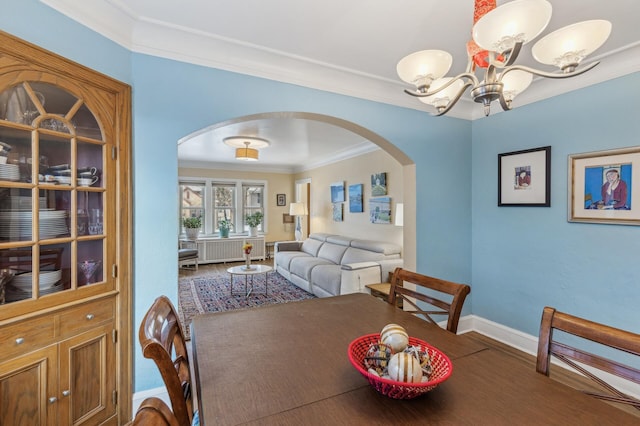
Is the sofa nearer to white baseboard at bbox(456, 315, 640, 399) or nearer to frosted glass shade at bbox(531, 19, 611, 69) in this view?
white baseboard at bbox(456, 315, 640, 399)

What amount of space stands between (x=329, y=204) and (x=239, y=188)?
258 cm

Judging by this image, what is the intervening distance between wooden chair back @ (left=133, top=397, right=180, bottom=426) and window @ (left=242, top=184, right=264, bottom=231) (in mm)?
7346

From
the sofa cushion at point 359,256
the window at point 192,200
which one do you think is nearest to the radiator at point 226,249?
the window at point 192,200

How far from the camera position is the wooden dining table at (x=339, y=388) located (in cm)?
80

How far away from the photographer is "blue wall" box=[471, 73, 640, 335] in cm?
214

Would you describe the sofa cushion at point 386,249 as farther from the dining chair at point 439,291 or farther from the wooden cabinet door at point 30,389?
the wooden cabinet door at point 30,389

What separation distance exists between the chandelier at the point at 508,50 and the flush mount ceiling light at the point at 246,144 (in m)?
3.46

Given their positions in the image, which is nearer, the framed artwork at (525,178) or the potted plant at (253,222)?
the framed artwork at (525,178)

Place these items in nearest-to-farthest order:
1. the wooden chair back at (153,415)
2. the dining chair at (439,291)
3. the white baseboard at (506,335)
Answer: the wooden chair back at (153,415), the dining chair at (439,291), the white baseboard at (506,335)

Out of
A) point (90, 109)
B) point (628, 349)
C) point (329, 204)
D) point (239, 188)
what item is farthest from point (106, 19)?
point (239, 188)

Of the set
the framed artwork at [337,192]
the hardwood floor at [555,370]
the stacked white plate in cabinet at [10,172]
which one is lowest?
the hardwood floor at [555,370]

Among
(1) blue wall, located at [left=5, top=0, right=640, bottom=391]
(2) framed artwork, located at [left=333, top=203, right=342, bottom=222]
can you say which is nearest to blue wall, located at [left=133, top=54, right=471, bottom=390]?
(1) blue wall, located at [left=5, top=0, right=640, bottom=391]

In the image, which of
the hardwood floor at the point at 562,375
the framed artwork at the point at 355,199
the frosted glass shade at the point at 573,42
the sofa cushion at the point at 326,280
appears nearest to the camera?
the frosted glass shade at the point at 573,42

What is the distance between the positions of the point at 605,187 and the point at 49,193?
3.57 meters
